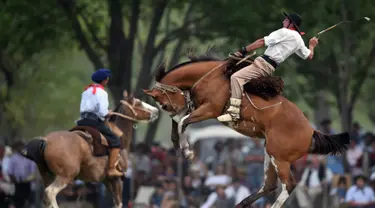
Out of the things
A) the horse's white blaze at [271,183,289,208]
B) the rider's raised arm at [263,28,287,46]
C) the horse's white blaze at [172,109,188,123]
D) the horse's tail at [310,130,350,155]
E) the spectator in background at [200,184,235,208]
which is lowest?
the spectator in background at [200,184,235,208]

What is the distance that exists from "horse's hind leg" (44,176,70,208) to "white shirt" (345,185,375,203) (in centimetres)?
725

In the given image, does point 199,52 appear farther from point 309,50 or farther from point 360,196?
point 309,50

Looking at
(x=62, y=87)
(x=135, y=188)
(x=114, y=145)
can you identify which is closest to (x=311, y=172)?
(x=135, y=188)

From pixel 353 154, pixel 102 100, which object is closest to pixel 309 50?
pixel 102 100

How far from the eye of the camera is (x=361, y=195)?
26.0 metres

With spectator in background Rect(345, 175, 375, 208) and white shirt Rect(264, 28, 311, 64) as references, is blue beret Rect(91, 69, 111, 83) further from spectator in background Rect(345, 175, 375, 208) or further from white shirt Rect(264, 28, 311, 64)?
spectator in background Rect(345, 175, 375, 208)

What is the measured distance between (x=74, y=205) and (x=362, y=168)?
21.8ft

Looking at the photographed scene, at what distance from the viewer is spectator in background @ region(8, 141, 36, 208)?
95.5ft

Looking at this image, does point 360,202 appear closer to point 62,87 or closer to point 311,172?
point 311,172

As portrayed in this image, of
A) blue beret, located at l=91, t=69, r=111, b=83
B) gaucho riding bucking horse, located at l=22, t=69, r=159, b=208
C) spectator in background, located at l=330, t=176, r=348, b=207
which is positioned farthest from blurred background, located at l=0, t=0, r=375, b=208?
blue beret, located at l=91, t=69, r=111, b=83

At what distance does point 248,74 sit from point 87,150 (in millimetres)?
4765

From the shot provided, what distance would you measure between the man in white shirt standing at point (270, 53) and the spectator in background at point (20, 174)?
11.7 m

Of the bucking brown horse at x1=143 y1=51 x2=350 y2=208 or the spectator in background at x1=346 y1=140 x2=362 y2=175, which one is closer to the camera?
the bucking brown horse at x1=143 y1=51 x2=350 y2=208

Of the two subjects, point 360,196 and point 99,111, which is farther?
point 360,196
